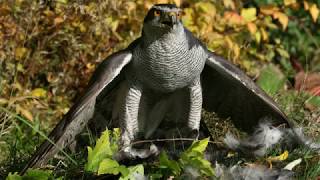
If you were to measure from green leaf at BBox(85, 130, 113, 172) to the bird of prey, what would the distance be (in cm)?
36

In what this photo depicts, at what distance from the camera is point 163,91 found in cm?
445

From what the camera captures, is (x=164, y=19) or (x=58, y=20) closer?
(x=164, y=19)

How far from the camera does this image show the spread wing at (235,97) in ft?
14.8

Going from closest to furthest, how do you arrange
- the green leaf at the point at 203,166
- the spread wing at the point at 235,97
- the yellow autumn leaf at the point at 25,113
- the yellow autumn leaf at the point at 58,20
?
1. the green leaf at the point at 203,166
2. the spread wing at the point at 235,97
3. the yellow autumn leaf at the point at 25,113
4. the yellow autumn leaf at the point at 58,20

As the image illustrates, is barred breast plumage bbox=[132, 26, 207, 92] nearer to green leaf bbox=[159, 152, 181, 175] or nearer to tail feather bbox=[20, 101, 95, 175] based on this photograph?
tail feather bbox=[20, 101, 95, 175]

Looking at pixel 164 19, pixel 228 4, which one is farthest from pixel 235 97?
pixel 228 4

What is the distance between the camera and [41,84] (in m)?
6.41

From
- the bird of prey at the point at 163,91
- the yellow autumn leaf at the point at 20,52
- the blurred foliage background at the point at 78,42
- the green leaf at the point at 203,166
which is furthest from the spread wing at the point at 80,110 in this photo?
the yellow autumn leaf at the point at 20,52

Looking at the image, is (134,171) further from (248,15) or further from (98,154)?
(248,15)

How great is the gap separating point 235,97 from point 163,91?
0.62 metres

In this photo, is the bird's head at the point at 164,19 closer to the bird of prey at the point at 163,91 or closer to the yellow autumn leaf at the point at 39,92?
the bird of prey at the point at 163,91

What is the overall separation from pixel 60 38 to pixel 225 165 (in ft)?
8.79

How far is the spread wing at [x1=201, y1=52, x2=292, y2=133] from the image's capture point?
14.8 feet

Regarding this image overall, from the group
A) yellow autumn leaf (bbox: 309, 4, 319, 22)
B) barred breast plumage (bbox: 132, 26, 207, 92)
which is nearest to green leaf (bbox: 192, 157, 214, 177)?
barred breast plumage (bbox: 132, 26, 207, 92)
